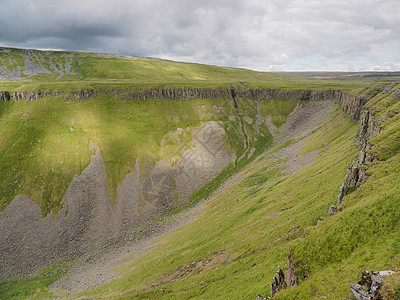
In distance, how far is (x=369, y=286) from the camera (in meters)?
15.9

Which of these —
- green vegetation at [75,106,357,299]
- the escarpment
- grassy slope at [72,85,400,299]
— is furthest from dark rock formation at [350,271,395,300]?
the escarpment

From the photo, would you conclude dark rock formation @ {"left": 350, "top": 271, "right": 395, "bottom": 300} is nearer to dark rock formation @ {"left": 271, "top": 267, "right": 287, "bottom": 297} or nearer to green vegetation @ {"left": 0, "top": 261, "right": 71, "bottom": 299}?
dark rock formation @ {"left": 271, "top": 267, "right": 287, "bottom": 297}

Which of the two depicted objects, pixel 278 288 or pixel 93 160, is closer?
pixel 278 288

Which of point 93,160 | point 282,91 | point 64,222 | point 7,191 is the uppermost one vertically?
point 282,91

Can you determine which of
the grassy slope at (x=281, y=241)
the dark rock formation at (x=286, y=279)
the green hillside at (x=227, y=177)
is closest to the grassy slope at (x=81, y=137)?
the green hillside at (x=227, y=177)

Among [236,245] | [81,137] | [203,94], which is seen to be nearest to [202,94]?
[203,94]

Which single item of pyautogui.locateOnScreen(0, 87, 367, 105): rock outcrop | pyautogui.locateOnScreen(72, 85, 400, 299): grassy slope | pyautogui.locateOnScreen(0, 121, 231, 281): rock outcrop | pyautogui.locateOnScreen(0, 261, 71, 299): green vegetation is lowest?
pyautogui.locateOnScreen(0, 261, 71, 299): green vegetation

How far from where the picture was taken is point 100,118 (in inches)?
4540

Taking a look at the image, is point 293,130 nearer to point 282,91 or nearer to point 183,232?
point 282,91

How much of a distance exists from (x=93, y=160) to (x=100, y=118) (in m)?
28.4

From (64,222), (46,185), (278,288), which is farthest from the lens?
(46,185)

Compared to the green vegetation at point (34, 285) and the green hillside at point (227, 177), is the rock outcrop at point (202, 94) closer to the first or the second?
the green hillside at point (227, 177)

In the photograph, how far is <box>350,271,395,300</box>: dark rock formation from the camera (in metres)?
14.9

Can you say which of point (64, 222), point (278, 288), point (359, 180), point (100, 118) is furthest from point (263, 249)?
point (100, 118)
